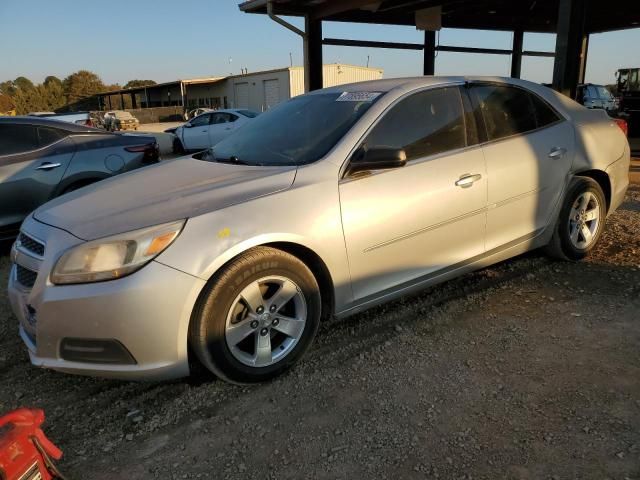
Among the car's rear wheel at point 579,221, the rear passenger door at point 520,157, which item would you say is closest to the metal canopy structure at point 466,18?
the car's rear wheel at point 579,221

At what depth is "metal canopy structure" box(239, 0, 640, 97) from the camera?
7.69m

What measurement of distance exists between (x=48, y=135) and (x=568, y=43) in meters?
7.26

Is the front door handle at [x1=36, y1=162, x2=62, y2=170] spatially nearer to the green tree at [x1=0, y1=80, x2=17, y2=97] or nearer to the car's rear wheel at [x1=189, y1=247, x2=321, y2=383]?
the car's rear wheel at [x1=189, y1=247, x2=321, y2=383]

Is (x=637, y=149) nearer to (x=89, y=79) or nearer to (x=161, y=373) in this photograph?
(x=161, y=373)

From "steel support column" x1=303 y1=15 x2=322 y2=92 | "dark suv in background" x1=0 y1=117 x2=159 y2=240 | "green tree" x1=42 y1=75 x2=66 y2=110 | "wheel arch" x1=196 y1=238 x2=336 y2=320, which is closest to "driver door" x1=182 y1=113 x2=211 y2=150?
"steel support column" x1=303 y1=15 x2=322 y2=92

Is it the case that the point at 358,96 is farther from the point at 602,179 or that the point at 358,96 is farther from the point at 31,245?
the point at 602,179

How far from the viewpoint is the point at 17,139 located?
5.41 meters

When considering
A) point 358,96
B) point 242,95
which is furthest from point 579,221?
point 242,95

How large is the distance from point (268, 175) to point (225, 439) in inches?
55.8

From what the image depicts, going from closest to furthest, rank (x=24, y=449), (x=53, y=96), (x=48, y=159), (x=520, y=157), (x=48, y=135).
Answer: (x=24, y=449), (x=520, y=157), (x=48, y=159), (x=48, y=135), (x=53, y=96)

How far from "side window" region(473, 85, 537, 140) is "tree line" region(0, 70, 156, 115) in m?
52.6

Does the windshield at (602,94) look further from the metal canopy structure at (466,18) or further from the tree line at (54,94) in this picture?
the tree line at (54,94)

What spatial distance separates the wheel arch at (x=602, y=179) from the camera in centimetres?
424

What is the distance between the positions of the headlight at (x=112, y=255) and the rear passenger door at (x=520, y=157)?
7.38 feet
